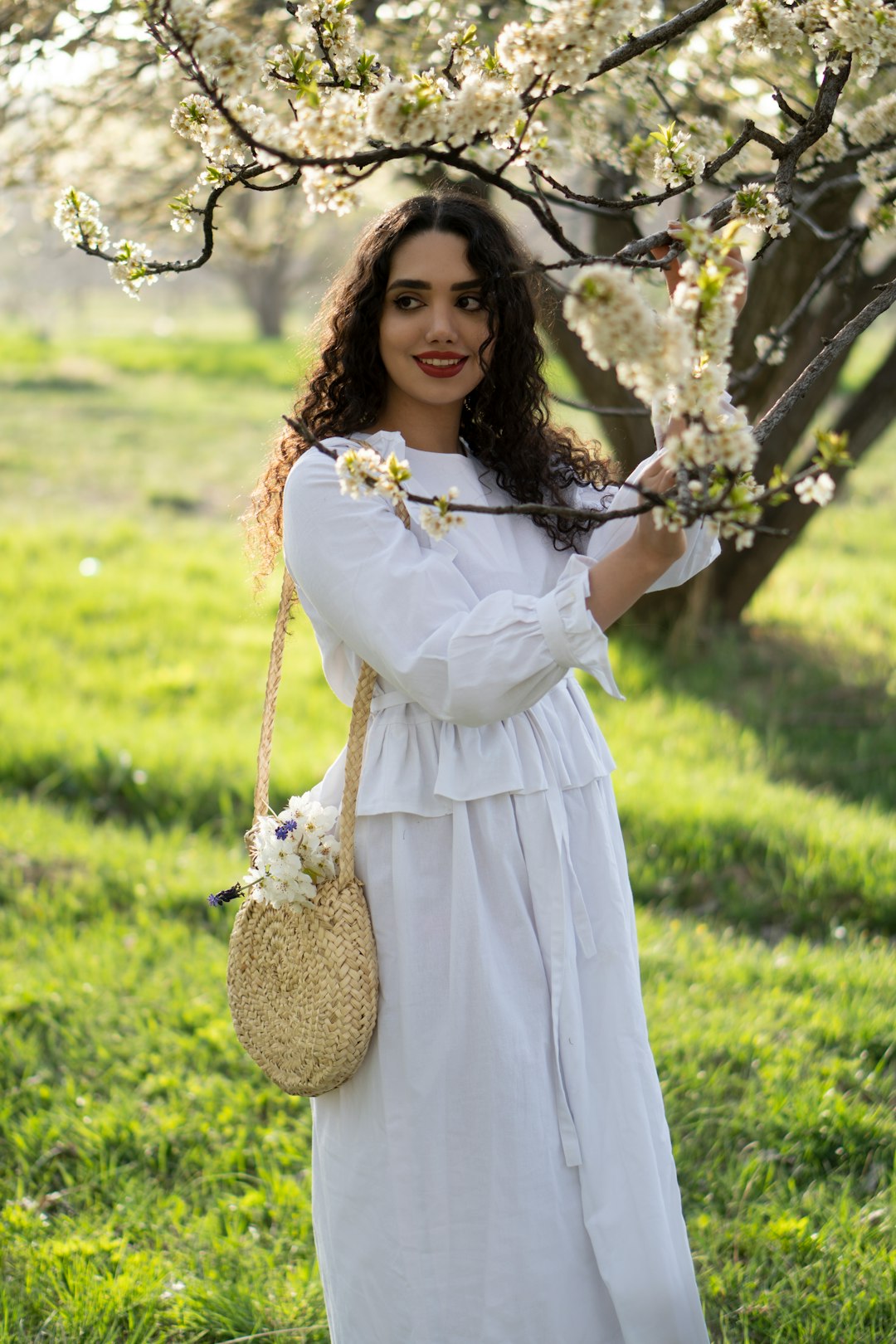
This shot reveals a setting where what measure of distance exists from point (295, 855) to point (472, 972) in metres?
0.35

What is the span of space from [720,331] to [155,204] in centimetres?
515

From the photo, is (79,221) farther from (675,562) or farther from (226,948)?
(226,948)

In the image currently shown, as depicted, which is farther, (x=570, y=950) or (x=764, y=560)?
(x=764, y=560)

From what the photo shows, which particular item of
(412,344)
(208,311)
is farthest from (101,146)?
(208,311)

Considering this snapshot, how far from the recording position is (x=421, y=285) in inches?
82.4

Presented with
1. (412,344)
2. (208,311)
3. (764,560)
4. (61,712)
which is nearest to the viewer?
(412,344)

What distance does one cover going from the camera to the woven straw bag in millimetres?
1989

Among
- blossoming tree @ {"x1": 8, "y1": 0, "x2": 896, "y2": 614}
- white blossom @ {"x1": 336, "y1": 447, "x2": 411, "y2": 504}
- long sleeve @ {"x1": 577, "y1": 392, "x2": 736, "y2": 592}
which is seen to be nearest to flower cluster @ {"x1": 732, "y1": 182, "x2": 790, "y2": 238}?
blossoming tree @ {"x1": 8, "y1": 0, "x2": 896, "y2": 614}

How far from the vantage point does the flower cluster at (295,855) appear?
6.58 feet

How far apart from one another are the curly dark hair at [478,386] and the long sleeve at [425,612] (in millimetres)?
270

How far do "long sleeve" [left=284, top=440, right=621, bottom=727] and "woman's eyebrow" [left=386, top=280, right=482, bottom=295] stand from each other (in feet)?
1.18

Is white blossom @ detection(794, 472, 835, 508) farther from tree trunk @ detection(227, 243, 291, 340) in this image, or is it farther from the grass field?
tree trunk @ detection(227, 243, 291, 340)

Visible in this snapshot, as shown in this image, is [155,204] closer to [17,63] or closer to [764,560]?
[17,63]

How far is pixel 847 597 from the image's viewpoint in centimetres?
777
